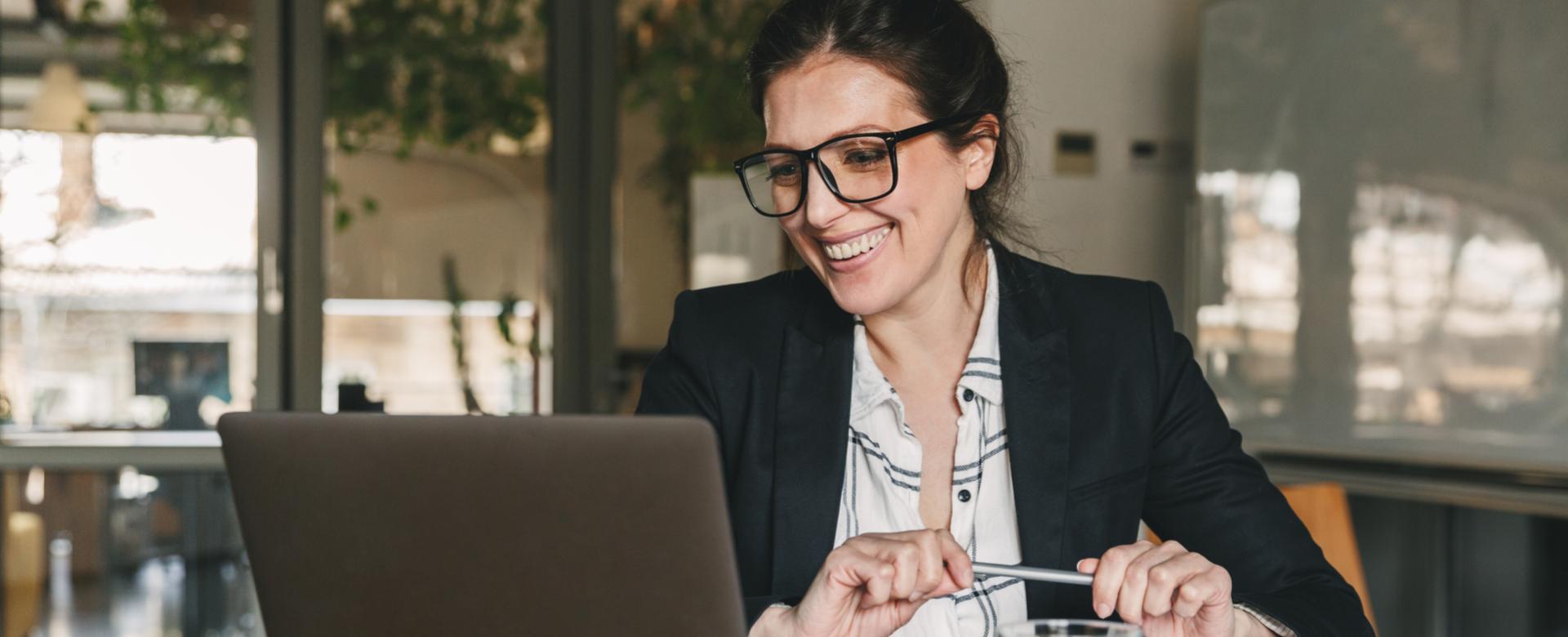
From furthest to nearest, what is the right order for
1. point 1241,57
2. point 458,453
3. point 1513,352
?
point 1241,57, point 1513,352, point 458,453

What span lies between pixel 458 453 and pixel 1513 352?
2.35 m

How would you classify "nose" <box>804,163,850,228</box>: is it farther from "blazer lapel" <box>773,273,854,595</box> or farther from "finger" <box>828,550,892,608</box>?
"finger" <box>828,550,892,608</box>

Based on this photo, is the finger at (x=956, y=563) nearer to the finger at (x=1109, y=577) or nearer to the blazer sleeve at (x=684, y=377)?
the finger at (x=1109, y=577)

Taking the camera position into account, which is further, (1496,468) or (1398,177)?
(1398,177)

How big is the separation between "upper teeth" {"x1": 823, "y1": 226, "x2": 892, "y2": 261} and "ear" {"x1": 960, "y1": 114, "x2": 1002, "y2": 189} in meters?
0.13

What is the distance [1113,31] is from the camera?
3512 millimetres

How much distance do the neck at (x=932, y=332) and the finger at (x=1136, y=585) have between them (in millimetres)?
464

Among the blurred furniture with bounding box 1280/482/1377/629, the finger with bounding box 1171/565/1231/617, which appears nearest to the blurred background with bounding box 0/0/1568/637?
the blurred furniture with bounding box 1280/482/1377/629

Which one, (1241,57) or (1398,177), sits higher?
(1241,57)

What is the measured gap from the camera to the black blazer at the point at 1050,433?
1238 mm

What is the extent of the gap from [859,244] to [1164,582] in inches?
18.1

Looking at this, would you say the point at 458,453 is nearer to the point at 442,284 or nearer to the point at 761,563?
the point at 761,563

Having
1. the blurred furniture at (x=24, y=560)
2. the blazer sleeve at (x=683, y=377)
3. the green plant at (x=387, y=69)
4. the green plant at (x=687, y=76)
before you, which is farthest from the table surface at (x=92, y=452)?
the blazer sleeve at (x=683, y=377)

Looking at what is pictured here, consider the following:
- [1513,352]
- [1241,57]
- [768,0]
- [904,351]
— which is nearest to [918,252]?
[904,351]
